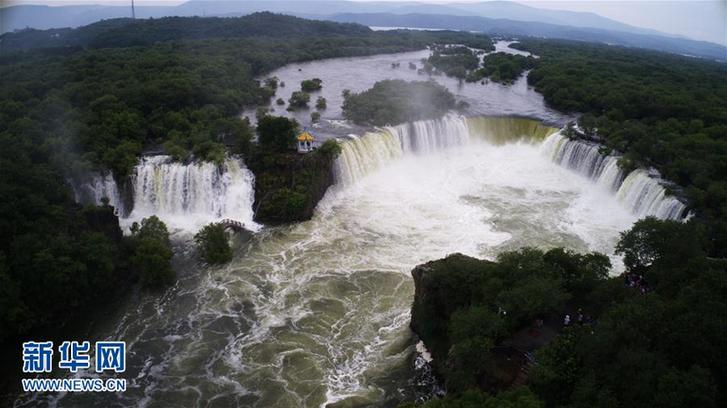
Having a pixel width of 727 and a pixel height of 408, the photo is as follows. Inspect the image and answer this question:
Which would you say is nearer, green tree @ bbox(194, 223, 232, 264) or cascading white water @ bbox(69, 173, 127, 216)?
green tree @ bbox(194, 223, 232, 264)

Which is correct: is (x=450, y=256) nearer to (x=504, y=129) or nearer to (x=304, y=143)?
(x=304, y=143)

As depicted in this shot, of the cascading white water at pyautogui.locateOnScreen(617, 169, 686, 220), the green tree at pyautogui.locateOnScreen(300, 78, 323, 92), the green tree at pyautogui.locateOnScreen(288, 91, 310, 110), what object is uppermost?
the green tree at pyautogui.locateOnScreen(300, 78, 323, 92)

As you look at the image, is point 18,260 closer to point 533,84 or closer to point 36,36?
point 533,84

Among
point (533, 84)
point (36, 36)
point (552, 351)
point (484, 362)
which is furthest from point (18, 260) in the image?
point (36, 36)

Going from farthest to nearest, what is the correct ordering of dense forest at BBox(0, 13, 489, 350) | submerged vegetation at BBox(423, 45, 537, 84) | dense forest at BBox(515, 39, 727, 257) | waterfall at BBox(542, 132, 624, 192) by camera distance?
1. submerged vegetation at BBox(423, 45, 537, 84)
2. waterfall at BBox(542, 132, 624, 192)
3. dense forest at BBox(515, 39, 727, 257)
4. dense forest at BBox(0, 13, 489, 350)

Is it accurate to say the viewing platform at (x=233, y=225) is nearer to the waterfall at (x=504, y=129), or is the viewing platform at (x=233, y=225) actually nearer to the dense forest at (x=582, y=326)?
the dense forest at (x=582, y=326)

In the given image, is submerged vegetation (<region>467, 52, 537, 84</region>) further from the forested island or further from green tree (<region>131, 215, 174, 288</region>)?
green tree (<region>131, 215, 174, 288</region>)

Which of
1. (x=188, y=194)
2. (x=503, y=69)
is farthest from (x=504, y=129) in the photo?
(x=503, y=69)

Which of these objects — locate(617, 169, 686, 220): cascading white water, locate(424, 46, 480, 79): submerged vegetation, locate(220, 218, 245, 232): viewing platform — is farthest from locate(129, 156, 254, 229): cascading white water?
locate(424, 46, 480, 79): submerged vegetation
